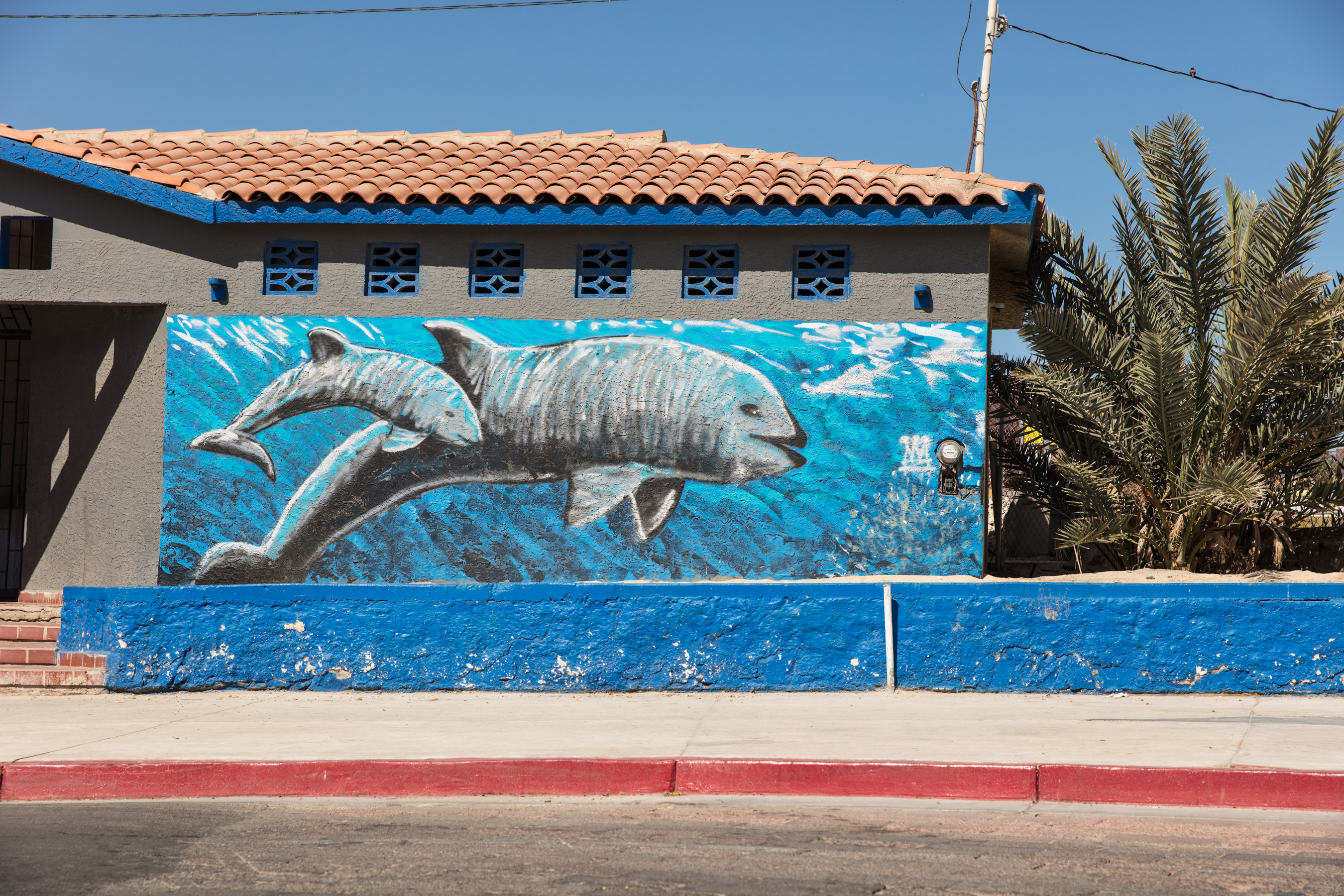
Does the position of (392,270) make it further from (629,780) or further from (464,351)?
(629,780)

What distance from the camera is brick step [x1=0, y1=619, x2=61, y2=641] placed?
9.87 m

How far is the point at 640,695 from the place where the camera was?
29.5 feet

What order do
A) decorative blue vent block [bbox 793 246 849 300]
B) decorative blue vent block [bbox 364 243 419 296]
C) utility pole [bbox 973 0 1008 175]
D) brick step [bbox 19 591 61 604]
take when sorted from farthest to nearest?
utility pole [bbox 973 0 1008 175] → brick step [bbox 19 591 61 604] → decorative blue vent block [bbox 364 243 419 296] → decorative blue vent block [bbox 793 246 849 300]

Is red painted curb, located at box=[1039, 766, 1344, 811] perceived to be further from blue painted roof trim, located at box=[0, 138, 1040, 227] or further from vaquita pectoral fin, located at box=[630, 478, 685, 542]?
blue painted roof trim, located at box=[0, 138, 1040, 227]

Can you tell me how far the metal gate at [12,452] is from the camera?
1156 centimetres

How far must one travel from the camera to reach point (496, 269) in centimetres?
964

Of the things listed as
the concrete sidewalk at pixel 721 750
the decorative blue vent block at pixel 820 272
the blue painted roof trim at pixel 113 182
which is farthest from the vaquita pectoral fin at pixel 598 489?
the blue painted roof trim at pixel 113 182

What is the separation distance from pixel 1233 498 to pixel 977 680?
231 cm

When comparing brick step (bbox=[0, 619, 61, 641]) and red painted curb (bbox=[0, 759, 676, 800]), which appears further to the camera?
brick step (bbox=[0, 619, 61, 641])

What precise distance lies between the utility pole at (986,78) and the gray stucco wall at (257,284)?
739 cm

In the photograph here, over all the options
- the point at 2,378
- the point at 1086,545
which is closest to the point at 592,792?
the point at 1086,545

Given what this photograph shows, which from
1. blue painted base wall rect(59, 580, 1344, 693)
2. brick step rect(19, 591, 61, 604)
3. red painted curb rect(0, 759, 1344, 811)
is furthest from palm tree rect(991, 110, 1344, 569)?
brick step rect(19, 591, 61, 604)

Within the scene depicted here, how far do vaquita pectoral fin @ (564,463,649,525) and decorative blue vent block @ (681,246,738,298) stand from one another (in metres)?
1.51

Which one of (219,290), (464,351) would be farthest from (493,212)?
(219,290)
